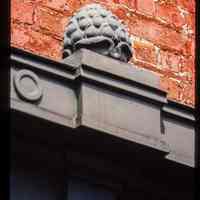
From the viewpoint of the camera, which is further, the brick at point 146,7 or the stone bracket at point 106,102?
the brick at point 146,7

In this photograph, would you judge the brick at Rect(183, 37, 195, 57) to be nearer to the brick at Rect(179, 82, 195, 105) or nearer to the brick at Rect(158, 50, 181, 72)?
the brick at Rect(158, 50, 181, 72)

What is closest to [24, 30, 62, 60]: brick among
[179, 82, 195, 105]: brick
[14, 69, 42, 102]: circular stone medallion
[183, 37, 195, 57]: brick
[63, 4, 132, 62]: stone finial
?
[179, 82, 195, 105]: brick

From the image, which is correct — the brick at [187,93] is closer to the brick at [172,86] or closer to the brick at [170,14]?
the brick at [172,86]

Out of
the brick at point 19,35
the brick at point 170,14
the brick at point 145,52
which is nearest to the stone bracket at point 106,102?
the brick at point 19,35

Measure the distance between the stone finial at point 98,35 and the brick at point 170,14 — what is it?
2.83 metres

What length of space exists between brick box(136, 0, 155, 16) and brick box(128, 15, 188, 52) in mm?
56

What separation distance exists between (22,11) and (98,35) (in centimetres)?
216

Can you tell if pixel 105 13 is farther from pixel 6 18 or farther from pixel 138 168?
pixel 6 18

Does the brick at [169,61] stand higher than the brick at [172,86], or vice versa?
the brick at [169,61]

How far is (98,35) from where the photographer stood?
5.12 meters

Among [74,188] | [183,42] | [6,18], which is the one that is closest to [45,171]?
[74,188]

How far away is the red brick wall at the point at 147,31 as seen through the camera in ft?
23.6

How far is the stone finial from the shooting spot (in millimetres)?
5113

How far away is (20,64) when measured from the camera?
15.8 feet
